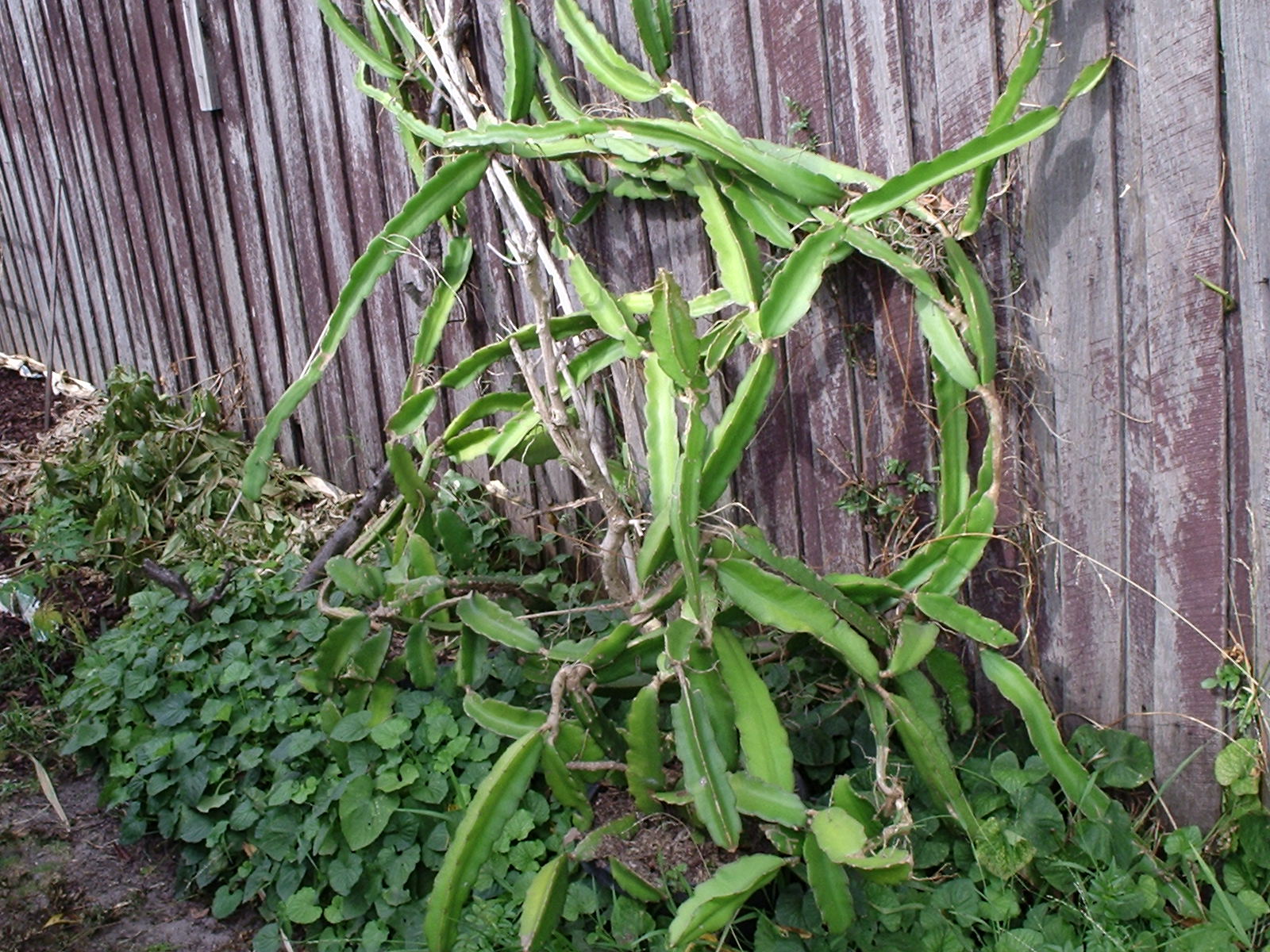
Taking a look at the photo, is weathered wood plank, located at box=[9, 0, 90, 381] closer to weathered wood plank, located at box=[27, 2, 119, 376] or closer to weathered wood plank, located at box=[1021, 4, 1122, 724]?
weathered wood plank, located at box=[27, 2, 119, 376]

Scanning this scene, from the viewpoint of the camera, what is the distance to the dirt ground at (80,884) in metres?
2.21

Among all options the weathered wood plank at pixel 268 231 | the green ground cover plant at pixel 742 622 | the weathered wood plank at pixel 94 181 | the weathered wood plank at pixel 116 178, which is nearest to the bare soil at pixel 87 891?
the green ground cover plant at pixel 742 622

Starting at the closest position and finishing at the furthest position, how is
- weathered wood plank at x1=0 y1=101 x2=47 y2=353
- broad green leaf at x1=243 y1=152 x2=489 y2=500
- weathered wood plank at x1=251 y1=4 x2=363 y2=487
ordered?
broad green leaf at x1=243 y1=152 x2=489 y2=500 < weathered wood plank at x1=251 y1=4 x2=363 y2=487 < weathered wood plank at x1=0 y1=101 x2=47 y2=353

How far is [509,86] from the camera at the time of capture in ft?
8.66

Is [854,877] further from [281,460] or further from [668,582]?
[281,460]

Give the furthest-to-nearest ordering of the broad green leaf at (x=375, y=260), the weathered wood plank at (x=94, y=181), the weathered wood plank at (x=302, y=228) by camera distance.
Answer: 1. the weathered wood plank at (x=94, y=181)
2. the weathered wood plank at (x=302, y=228)
3. the broad green leaf at (x=375, y=260)

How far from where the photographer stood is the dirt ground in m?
2.21

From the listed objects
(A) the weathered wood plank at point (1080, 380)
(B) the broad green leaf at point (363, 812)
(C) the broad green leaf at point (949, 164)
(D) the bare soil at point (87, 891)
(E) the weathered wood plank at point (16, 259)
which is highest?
(E) the weathered wood plank at point (16, 259)

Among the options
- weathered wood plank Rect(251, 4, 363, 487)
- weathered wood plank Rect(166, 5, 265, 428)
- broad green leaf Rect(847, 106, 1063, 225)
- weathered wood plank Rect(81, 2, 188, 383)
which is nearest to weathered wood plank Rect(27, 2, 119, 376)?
weathered wood plank Rect(81, 2, 188, 383)

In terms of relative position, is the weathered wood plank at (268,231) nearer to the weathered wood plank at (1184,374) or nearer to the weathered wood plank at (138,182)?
the weathered wood plank at (138,182)

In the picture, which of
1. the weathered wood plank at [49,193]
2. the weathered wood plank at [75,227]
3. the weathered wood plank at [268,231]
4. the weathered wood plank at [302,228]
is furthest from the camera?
the weathered wood plank at [49,193]

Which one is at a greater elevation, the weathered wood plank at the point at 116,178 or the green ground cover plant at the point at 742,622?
the weathered wood plank at the point at 116,178

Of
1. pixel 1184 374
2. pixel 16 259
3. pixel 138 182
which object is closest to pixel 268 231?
pixel 138 182

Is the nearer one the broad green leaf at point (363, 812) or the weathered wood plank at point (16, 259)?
the broad green leaf at point (363, 812)
